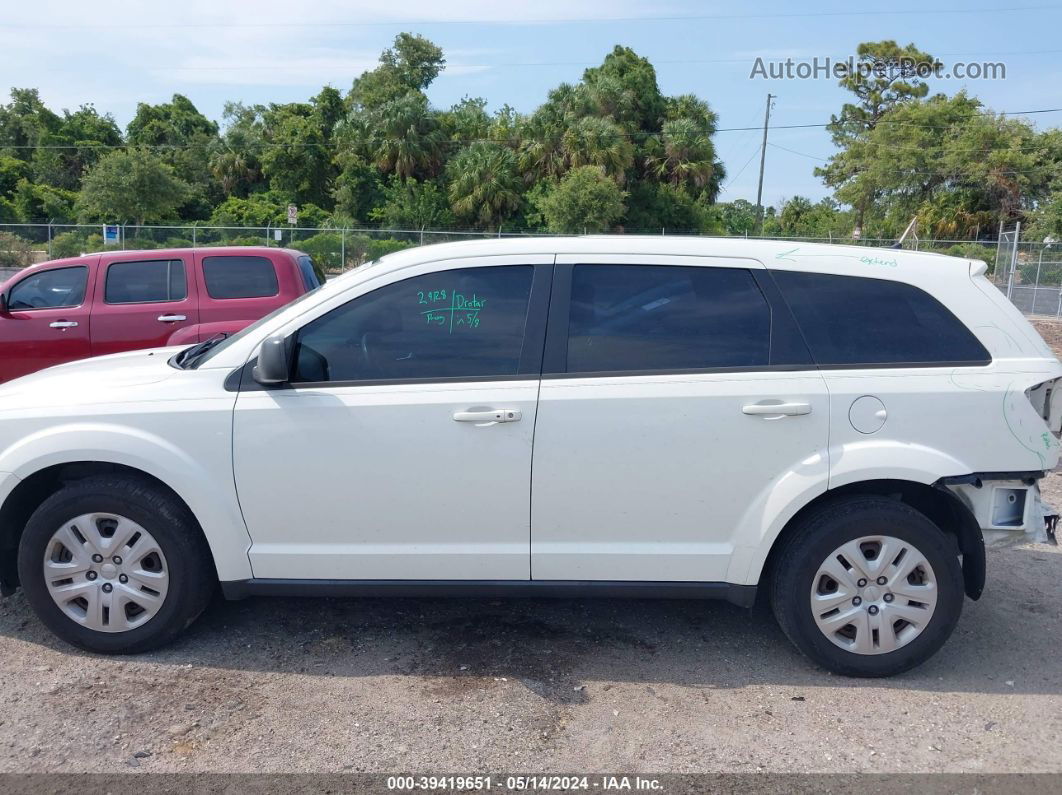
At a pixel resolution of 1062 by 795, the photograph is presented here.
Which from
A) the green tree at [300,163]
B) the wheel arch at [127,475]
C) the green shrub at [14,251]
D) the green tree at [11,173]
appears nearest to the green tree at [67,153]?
the green tree at [11,173]

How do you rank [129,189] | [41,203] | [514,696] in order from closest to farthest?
[514,696] → [129,189] → [41,203]

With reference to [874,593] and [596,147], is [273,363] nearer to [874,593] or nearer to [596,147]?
[874,593]

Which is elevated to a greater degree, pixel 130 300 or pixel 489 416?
pixel 130 300

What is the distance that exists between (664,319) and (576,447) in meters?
0.70

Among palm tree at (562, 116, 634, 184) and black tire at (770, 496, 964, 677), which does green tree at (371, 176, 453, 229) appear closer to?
palm tree at (562, 116, 634, 184)

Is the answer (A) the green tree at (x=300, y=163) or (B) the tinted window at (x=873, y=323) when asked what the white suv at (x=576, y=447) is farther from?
(A) the green tree at (x=300, y=163)

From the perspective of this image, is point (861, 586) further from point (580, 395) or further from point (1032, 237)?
point (1032, 237)

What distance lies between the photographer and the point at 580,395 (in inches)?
151

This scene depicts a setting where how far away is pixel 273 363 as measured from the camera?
3.81 metres

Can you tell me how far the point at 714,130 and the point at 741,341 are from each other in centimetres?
4539

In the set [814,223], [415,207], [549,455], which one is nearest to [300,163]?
[415,207]

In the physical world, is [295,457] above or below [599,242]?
below

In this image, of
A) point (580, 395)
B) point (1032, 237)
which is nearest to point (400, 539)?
point (580, 395)

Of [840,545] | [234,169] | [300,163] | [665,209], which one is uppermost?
[300,163]
